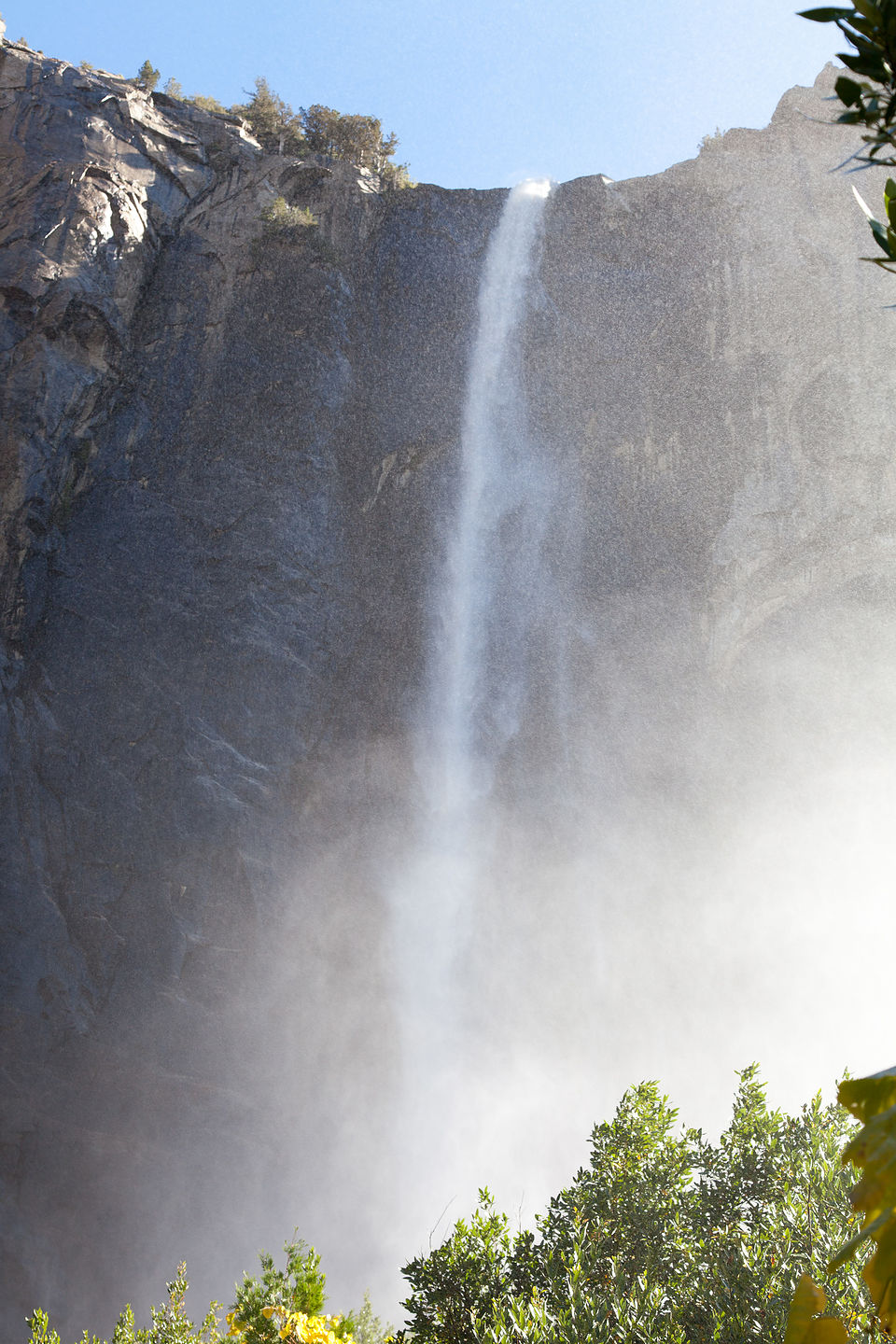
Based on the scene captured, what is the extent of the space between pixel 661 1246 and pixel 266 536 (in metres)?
13.8

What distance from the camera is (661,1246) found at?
6996 millimetres

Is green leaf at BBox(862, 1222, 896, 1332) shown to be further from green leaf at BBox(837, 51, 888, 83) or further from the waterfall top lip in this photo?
the waterfall top lip

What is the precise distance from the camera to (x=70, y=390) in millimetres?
17203

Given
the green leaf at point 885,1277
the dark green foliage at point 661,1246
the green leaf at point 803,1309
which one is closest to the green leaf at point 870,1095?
the green leaf at point 885,1277

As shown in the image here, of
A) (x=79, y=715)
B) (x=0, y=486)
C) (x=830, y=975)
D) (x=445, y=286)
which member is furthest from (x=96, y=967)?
(x=445, y=286)

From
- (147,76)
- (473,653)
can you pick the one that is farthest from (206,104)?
(473,653)

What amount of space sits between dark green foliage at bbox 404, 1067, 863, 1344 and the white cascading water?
911cm

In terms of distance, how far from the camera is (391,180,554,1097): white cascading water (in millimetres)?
17047

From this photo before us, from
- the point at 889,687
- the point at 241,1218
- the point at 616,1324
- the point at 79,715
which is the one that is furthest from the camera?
the point at 889,687

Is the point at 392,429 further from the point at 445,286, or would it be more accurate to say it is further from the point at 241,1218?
the point at 241,1218

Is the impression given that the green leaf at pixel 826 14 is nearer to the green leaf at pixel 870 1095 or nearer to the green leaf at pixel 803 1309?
the green leaf at pixel 870 1095

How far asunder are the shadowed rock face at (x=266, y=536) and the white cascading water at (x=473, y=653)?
502 mm

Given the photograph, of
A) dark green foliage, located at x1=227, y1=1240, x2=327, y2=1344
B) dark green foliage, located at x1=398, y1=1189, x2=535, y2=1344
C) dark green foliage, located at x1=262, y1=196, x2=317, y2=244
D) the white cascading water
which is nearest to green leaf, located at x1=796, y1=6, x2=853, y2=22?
dark green foliage, located at x1=227, y1=1240, x2=327, y2=1344

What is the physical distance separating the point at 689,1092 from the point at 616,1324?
12.4m
